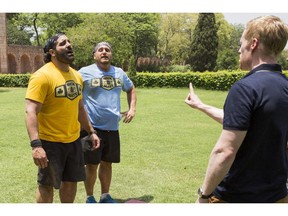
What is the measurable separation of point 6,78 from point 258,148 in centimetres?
2804

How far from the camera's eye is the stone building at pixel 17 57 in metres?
36.1

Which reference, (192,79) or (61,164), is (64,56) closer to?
(61,164)

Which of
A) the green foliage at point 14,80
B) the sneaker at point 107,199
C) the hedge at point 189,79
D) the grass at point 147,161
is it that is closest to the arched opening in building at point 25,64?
the green foliage at point 14,80

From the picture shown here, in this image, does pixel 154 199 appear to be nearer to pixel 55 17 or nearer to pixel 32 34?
pixel 55 17

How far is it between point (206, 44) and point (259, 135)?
3265 centimetres

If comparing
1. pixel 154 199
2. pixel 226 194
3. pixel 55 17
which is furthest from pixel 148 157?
pixel 55 17

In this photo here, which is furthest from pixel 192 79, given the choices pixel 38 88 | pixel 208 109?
pixel 208 109

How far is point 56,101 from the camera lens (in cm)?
326

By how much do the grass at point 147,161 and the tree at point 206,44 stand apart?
75.3 ft

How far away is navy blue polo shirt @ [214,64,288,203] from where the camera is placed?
5.69ft

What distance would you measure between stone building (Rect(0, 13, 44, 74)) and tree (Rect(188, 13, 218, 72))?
18.5m

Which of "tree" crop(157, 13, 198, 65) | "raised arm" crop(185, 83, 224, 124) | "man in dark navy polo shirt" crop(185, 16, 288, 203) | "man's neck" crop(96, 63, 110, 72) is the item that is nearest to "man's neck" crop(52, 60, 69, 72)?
"man's neck" crop(96, 63, 110, 72)

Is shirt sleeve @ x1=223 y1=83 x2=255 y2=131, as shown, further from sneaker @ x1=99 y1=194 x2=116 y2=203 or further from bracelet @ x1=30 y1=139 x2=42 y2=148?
sneaker @ x1=99 y1=194 x2=116 y2=203

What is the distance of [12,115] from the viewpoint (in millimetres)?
11828
